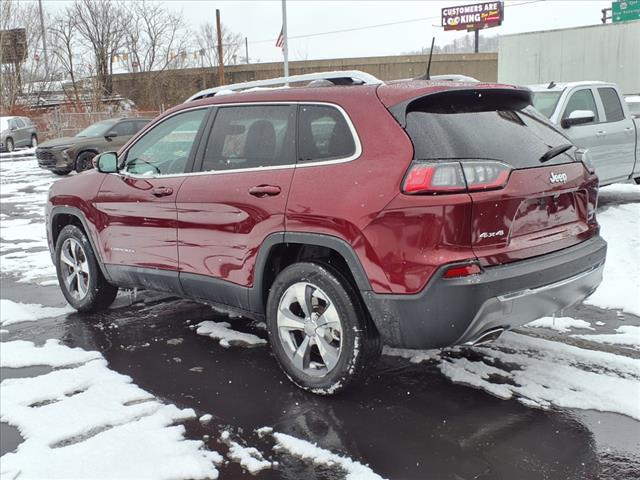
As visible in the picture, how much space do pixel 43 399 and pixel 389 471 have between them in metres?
2.21

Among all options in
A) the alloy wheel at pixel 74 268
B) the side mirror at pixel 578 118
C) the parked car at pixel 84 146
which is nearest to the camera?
the alloy wheel at pixel 74 268

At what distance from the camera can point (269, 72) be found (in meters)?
49.5

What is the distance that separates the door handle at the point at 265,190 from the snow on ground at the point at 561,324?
2.31 m

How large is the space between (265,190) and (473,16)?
6951cm

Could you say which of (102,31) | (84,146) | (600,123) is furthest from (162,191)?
(102,31)

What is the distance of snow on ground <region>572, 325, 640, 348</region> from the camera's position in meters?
4.53

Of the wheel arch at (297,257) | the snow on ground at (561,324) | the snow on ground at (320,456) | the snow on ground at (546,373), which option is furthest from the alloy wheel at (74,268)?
the snow on ground at (561,324)

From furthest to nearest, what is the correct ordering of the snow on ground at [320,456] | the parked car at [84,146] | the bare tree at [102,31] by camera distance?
the bare tree at [102,31] → the parked car at [84,146] → the snow on ground at [320,456]

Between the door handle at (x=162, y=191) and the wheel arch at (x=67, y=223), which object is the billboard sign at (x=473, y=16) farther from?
the door handle at (x=162, y=191)

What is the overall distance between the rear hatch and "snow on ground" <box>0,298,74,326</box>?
154 inches

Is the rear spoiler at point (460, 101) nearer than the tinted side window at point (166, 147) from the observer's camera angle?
Yes

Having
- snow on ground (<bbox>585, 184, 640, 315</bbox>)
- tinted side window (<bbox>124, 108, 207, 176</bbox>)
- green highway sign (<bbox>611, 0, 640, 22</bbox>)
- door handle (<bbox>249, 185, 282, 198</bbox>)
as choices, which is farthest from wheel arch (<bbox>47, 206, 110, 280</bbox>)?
green highway sign (<bbox>611, 0, 640, 22</bbox>)

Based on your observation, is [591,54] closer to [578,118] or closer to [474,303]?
[578,118]

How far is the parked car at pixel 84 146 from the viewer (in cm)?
1784
